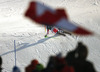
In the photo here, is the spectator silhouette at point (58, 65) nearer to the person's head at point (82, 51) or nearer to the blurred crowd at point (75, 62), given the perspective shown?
the blurred crowd at point (75, 62)

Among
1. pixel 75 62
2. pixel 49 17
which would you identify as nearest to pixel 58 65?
pixel 75 62

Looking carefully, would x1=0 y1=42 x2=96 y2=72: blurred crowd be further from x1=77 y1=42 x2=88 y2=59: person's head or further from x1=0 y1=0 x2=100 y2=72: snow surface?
x1=0 y1=0 x2=100 y2=72: snow surface

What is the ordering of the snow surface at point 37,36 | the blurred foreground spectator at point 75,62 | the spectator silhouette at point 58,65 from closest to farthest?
the spectator silhouette at point 58,65, the blurred foreground spectator at point 75,62, the snow surface at point 37,36

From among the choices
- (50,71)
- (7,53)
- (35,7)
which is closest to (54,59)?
(50,71)

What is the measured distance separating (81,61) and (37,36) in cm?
446

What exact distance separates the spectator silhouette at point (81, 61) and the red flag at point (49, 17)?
0.31 metres

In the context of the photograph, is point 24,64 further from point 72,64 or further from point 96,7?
point 96,7

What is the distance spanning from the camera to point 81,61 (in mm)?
3055

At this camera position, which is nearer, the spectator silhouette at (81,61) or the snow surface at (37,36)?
the spectator silhouette at (81,61)

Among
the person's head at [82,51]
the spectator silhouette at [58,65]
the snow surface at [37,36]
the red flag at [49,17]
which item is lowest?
the snow surface at [37,36]

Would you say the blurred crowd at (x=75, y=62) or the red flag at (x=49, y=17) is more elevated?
the red flag at (x=49, y=17)

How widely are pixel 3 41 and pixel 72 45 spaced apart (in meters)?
2.69

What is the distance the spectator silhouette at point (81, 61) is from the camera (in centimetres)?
298

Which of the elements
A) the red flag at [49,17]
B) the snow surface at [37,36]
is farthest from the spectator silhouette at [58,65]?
the snow surface at [37,36]
